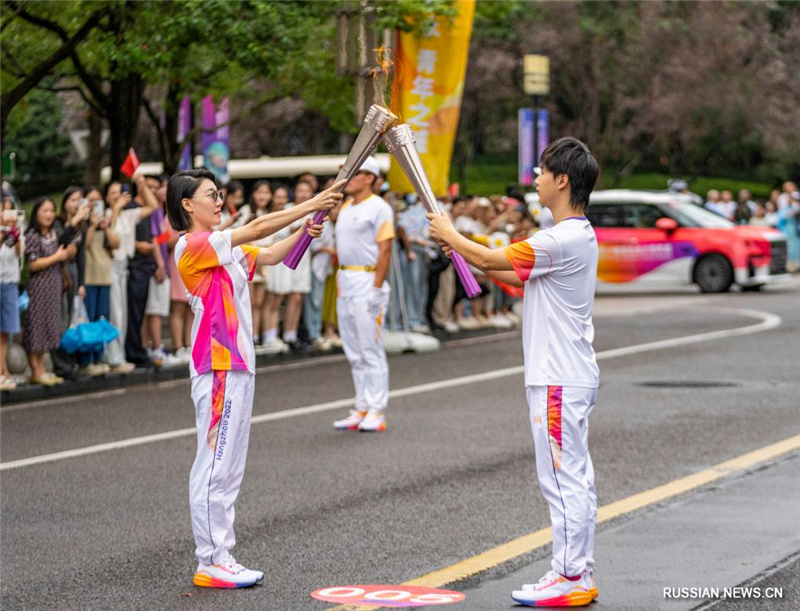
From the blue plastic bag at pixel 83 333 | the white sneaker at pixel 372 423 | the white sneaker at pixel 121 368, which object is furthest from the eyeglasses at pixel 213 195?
the white sneaker at pixel 121 368

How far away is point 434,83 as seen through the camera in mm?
17906

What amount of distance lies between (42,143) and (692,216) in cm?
2457

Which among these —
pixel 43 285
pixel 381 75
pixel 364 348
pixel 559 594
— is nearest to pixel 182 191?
pixel 381 75

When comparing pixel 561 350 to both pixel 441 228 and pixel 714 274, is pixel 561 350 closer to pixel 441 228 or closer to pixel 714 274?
pixel 441 228

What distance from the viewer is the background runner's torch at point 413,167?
581cm

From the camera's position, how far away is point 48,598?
609 cm

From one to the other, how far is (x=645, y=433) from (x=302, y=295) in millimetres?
7181

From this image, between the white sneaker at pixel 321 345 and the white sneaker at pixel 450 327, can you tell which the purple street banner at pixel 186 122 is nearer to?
the white sneaker at pixel 450 327

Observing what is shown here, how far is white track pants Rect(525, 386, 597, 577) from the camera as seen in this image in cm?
571

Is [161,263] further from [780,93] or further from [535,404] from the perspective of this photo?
[780,93]

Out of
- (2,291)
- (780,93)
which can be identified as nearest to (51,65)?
(2,291)

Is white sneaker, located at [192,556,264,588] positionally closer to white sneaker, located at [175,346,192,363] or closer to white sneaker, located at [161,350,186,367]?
white sneaker, located at [161,350,186,367]

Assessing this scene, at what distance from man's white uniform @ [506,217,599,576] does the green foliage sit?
118ft

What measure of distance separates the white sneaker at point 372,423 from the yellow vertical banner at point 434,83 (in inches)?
293
